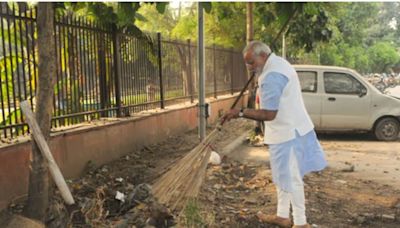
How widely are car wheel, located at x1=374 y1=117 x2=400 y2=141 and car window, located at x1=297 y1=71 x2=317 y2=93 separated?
1673 mm

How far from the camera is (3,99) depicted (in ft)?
15.3

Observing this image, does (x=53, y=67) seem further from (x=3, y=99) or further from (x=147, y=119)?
(x=147, y=119)

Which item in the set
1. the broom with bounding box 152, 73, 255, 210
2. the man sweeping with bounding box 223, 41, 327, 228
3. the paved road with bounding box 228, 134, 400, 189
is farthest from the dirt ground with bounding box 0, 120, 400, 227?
the man sweeping with bounding box 223, 41, 327, 228

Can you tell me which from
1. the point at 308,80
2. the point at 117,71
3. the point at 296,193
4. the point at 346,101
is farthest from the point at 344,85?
the point at 296,193

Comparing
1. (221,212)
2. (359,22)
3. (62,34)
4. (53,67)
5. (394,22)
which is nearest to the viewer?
(53,67)

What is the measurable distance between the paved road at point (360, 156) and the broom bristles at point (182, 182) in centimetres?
315

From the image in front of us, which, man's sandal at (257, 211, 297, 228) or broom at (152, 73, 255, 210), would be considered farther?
man's sandal at (257, 211, 297, 228)

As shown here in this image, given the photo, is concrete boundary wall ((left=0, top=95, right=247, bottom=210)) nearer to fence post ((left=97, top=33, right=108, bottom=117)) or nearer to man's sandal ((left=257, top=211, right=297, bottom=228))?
fence post ((left=97, top=33, right=108, bottom=117))

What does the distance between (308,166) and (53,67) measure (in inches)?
95.8

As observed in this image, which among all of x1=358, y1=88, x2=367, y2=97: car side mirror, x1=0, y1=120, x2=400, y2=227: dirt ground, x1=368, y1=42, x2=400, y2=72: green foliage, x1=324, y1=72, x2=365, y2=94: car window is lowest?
x1=0, y1=120, x2=400, y2=227: dirt ground

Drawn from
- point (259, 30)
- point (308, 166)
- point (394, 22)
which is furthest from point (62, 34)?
point (394, 22)

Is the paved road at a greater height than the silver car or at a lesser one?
lesser

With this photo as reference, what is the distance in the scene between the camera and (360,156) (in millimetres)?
8055

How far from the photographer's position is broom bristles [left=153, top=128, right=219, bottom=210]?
392 cm
